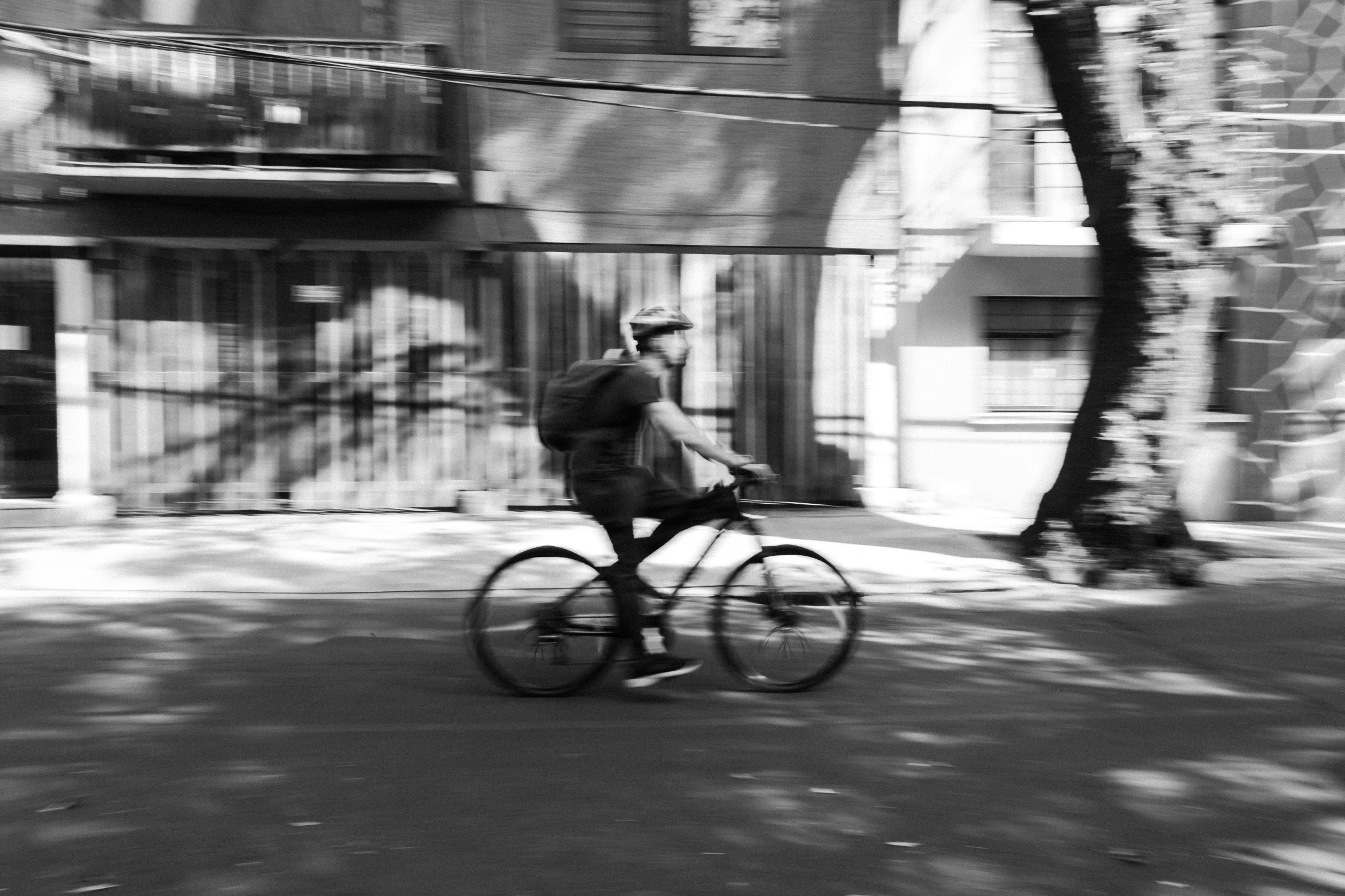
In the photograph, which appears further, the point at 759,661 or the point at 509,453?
the point at 509,453

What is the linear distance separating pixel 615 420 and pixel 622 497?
0.36 m

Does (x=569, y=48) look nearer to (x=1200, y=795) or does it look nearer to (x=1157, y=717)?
(x=1157, y=717)

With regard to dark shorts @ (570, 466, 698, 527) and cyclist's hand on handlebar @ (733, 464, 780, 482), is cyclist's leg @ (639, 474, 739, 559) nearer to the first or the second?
dark shorts @ (570, 466, 698, 527)

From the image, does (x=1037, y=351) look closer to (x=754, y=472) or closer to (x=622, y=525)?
(x=754, y=472)

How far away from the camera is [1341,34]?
13.1 meters

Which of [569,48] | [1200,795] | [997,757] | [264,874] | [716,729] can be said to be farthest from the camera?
[569,48]

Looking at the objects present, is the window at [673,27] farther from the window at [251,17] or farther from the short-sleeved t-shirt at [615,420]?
the short-sleeved t-shirt at [615,420]

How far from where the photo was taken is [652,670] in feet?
20.0

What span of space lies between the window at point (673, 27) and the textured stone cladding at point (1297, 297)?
479 cm

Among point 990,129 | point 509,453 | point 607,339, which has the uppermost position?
point 990,129

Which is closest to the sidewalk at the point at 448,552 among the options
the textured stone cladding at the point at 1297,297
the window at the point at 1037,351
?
the textured stone cladding at the point at 1297,297

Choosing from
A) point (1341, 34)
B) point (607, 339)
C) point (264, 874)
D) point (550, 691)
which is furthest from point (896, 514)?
point (264, 874)

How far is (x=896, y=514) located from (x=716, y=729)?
7.86 meters

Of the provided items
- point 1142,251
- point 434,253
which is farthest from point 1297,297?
point 434,253
